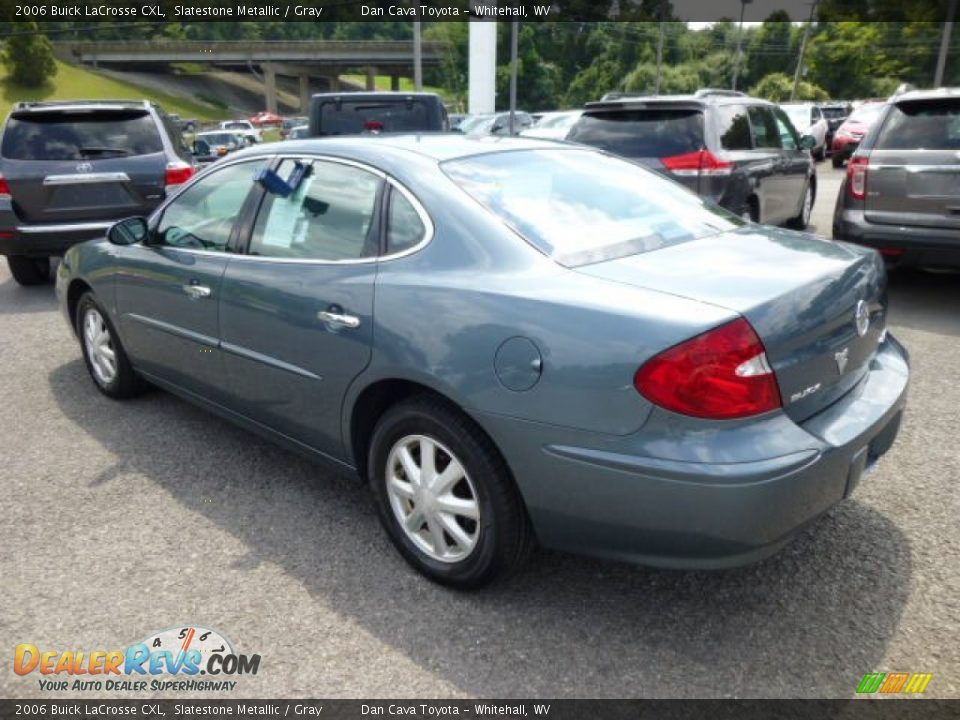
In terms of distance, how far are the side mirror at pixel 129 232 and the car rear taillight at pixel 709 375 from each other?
9.82ft

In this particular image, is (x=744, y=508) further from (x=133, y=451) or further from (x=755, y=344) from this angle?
(x=133, y=451)

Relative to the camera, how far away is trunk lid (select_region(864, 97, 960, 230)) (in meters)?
5.87

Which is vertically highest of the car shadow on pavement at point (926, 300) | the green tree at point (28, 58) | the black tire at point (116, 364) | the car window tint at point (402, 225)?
the green tree at point (28, 58)

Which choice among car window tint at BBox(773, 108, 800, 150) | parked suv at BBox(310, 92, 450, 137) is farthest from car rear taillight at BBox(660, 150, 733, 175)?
parked suv at BBox(310, 92, 450, 137)

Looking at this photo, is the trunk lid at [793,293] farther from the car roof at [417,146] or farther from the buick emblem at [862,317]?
the car roof at [417,146]

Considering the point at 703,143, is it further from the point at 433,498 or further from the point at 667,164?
the point at 433,498

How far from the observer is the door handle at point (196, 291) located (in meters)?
3.52

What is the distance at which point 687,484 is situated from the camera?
213 centimetres

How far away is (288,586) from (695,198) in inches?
92.7

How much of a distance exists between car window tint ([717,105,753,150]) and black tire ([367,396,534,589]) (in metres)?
5.32

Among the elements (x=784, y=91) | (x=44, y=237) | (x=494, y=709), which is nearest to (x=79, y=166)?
(x=44, y=237)

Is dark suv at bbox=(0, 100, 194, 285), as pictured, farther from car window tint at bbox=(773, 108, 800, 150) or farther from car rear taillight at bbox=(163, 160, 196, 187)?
car window tint at bbox=(773, 108, 800, 150)

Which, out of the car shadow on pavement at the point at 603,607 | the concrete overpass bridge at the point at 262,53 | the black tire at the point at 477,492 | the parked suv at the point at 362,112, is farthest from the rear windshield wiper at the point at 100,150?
the concrete overpass bridge at the point at 262,53

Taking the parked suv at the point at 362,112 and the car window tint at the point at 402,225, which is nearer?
the car window tint at the point at 402,225
